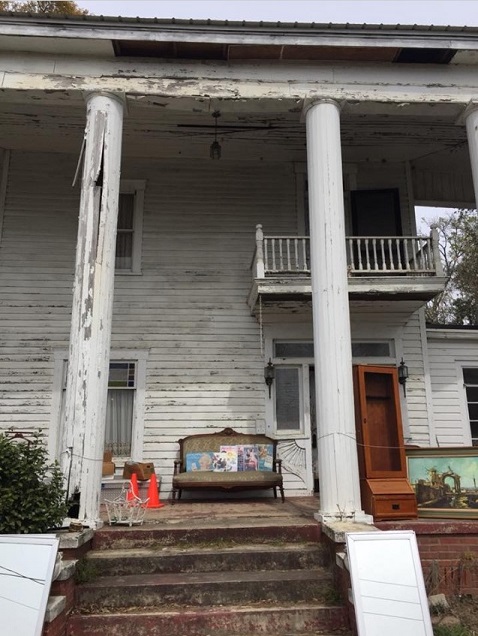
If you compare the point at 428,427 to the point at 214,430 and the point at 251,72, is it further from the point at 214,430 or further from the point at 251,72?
the point at 251,72

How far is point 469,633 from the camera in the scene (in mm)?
4406

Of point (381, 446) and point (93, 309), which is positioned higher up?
point (93, 309)

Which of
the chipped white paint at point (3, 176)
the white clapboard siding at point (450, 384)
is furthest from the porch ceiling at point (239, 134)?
the white clapboard siding at point (450, 384)

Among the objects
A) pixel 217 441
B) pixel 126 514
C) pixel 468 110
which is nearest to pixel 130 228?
pixel 217 441

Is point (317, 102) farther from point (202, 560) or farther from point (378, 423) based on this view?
point (202, 560)

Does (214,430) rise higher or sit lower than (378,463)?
higher

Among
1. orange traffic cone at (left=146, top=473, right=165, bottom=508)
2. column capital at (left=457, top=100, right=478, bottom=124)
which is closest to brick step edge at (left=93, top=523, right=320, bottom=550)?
orange traffic cone at (left=146, top=473, right=165, bottom=508)

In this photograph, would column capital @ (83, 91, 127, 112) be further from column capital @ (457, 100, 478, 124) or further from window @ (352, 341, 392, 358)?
window @ (352, 341, 392, 358)

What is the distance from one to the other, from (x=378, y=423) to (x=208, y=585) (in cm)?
279

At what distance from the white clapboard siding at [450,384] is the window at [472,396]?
0.44 ft

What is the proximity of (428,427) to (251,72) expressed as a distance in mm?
6534


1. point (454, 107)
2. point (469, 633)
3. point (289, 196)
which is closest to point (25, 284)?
point (289, 196)

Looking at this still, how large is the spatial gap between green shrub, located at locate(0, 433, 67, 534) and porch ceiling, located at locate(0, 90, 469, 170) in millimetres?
5669

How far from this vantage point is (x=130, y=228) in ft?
34.1
